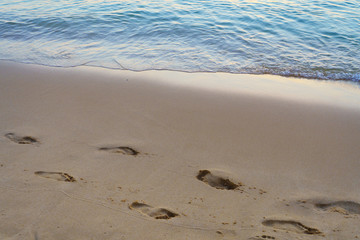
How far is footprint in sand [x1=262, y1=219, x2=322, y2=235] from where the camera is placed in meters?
2.25

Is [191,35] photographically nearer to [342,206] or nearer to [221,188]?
[221,188]

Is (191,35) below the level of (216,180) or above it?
above

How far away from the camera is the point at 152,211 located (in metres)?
2.36

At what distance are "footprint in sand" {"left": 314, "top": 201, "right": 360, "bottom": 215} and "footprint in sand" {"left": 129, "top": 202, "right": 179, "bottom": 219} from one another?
4.02 ft

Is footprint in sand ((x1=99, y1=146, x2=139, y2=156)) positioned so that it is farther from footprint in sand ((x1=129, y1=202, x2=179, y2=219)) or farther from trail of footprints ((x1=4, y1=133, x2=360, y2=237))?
footprint in sand ((x1=129, y1=202, x2=179, y2=219))

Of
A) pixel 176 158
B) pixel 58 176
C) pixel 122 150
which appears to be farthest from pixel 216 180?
pixel 58 176

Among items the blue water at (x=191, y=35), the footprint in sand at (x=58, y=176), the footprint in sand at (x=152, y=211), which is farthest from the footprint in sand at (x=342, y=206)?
the blue water at (x=191, y=35)

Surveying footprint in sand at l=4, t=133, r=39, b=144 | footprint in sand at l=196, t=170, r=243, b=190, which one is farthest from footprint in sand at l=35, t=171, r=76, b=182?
footprint in sand at l=196, t=170, r=243, b=190

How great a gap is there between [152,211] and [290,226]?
105 cm

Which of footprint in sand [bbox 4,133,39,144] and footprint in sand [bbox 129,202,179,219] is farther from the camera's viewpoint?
footprint in sand [bbox 4,133,39,144]

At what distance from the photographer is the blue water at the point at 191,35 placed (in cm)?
550

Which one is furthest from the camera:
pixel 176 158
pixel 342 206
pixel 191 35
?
pixel 191 35

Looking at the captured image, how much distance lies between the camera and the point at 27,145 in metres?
3.10

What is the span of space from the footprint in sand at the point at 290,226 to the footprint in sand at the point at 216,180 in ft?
1.50
